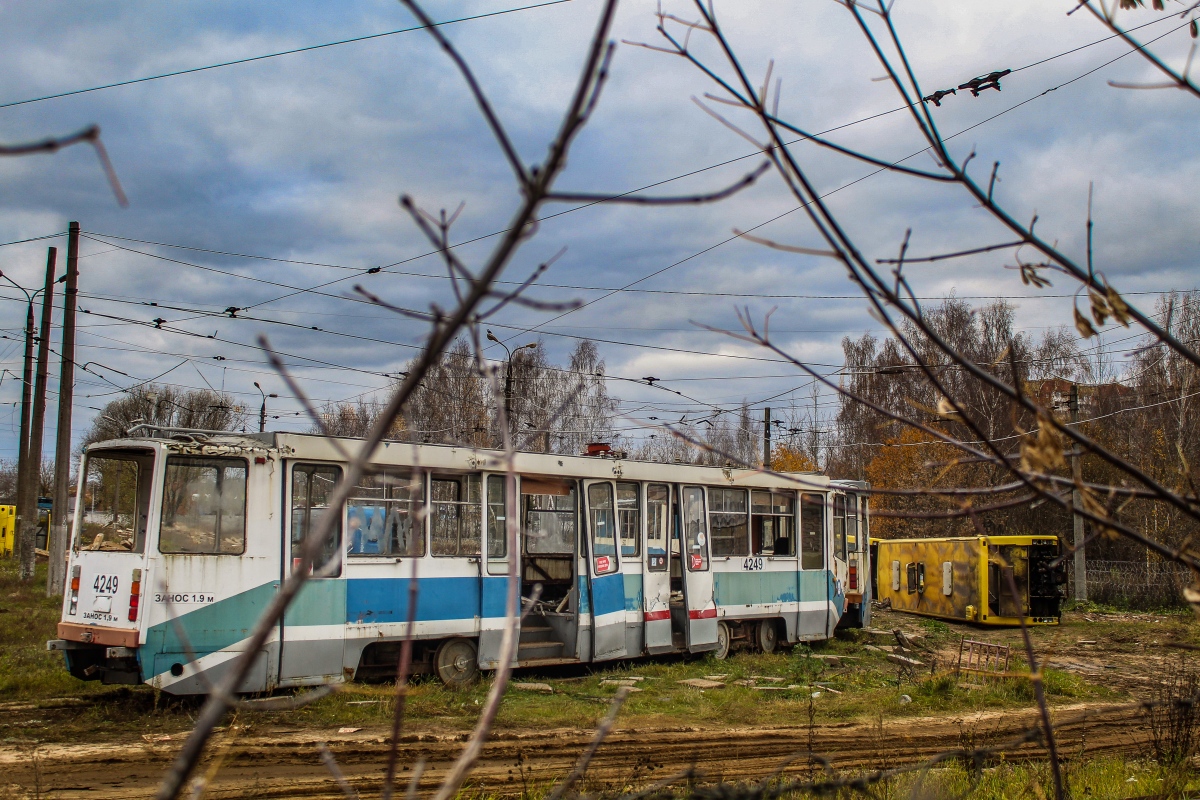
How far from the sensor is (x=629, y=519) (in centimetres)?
1372

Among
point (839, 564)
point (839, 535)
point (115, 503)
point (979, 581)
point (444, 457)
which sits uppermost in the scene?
point (444, 457)

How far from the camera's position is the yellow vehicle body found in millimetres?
21953

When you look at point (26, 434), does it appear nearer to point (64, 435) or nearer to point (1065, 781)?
point (64, 435)

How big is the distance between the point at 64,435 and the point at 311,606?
545 inches

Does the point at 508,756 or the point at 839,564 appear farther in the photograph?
the point at 839,564

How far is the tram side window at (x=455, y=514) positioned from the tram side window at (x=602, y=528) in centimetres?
186

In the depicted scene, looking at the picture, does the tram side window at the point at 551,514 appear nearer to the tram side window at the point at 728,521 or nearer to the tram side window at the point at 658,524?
the tram side window at the point at 658,524

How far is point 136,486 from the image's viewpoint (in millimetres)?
10156

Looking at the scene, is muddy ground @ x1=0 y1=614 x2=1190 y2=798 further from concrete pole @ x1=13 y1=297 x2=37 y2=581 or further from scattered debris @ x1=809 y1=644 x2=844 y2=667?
concrete pole @ x1=13 y1=297 x2=37 y2=581

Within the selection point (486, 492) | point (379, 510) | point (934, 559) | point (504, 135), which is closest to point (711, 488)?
point (486, 492)

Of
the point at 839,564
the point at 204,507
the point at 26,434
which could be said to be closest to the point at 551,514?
the point at 204,507

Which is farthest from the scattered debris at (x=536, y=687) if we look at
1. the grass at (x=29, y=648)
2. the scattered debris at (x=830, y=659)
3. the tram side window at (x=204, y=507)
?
the scattered debris at (x=830, y=659)

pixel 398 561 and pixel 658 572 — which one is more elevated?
pixel 398 561

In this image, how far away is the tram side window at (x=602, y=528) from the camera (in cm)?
1311
